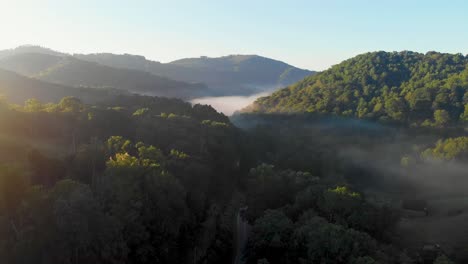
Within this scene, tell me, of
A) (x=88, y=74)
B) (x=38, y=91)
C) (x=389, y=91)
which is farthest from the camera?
(x=88, y=74)

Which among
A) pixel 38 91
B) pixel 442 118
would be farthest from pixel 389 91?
pixel 38 91

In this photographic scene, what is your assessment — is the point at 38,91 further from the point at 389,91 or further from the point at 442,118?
the point at 442,118

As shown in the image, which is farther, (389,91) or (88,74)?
(88,74)

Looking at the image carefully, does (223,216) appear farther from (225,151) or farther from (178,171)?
(225,151)

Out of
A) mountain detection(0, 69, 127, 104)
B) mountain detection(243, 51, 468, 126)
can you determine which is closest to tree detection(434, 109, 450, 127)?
mountain detection(243, 51, 468, 126)

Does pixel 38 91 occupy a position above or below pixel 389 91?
below

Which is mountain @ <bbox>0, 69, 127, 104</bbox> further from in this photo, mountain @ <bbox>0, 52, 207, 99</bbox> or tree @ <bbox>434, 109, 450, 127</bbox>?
tree @ <bbox>434, 109, 450, 127</bbox>
